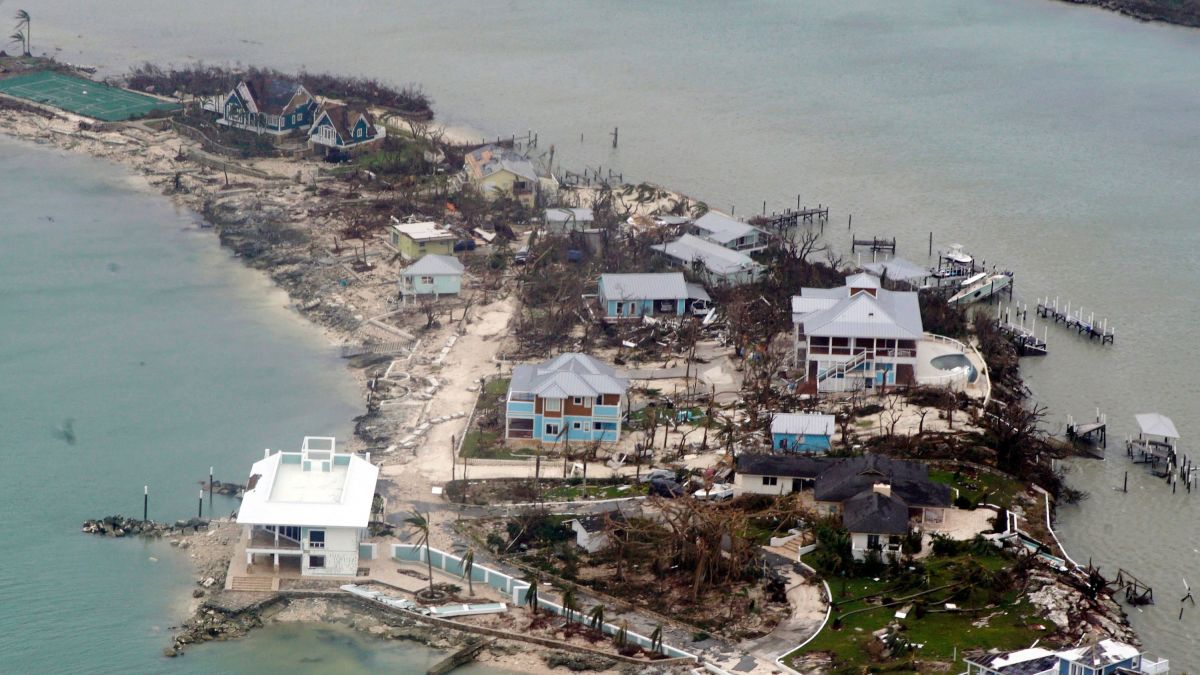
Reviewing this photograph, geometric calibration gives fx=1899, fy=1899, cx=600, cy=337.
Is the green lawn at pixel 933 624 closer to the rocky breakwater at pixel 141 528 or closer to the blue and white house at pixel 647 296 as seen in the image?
the rocky breakwater at pixel 141 528

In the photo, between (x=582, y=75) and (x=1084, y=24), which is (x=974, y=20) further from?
(x=582, y=75)

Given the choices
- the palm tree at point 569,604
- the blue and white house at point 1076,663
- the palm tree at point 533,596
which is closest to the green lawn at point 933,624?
the blue and white house at point 1076,663

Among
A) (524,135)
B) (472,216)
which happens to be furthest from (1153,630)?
(524,135)

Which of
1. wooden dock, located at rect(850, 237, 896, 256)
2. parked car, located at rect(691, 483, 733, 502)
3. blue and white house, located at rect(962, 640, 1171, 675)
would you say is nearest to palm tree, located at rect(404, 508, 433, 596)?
parked car, located at rect(691, 483, 733, 502)

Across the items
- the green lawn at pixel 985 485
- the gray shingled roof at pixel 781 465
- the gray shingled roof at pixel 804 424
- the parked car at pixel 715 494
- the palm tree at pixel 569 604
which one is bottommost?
the palm tree at pixel 569 604

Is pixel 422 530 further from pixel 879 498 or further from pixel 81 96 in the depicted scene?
pixel 81 96
